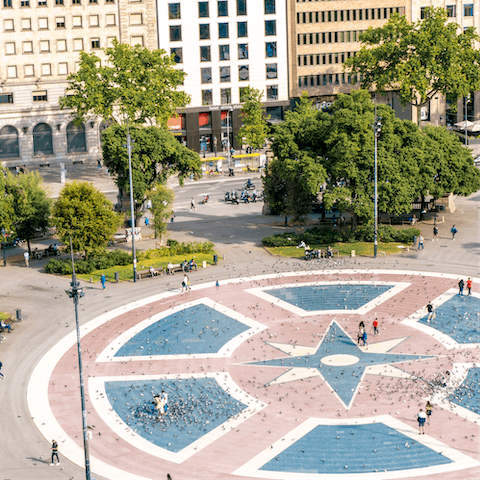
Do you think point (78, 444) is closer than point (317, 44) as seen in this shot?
Yes

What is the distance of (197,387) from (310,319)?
46.4ft

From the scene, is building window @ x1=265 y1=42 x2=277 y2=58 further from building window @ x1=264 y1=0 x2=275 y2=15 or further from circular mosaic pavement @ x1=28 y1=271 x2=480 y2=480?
circular mosaic pavement @ x1=28 y1=271 x2=480 y2=480

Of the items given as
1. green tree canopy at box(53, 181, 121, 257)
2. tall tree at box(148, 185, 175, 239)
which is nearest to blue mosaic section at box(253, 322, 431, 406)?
green tree canopy at box(53, 181, 121, 257)

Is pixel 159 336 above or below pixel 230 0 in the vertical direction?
below

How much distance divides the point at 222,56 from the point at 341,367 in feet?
288

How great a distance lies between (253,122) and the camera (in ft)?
427

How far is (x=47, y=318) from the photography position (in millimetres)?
66625

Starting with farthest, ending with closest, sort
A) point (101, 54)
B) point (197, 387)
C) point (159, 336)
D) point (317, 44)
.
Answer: point (317, 44)
point (101, 54)
point (159, 336)
point (197, 387)

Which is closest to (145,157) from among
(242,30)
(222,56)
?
(222,56)

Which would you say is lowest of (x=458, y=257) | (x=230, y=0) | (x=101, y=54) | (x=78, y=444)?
(x=78, y=444)

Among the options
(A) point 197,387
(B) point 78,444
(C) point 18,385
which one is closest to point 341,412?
(A) point 197,387

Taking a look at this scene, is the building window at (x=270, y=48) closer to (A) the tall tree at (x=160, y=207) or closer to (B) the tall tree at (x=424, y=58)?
(B) the tall tree at (x=424, y=58)

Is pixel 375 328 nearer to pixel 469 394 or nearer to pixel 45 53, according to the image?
pixel 469 394

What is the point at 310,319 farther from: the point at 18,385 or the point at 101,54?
the point at 101,54
